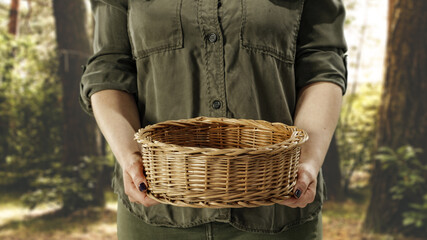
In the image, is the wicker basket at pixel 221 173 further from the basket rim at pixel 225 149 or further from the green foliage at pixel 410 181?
the green foliage at pixel 410 181

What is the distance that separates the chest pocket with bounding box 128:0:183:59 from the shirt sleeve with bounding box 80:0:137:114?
0.05 meters

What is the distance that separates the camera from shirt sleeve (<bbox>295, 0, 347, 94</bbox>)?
1.14m

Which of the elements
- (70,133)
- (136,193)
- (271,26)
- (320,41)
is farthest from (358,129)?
(136,193)

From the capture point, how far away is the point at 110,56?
3.88ft

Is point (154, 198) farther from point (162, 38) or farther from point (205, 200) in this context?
point (162, 38)

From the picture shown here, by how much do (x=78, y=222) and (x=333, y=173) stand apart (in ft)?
6.89

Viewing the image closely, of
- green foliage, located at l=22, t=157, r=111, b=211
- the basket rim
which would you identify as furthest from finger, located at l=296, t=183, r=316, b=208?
green foliage, located at l=22, t=157, r=111, b=211

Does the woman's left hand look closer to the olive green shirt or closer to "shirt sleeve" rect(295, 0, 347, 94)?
the olive green shirt

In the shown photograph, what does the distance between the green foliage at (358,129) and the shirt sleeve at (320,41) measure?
8.52ft

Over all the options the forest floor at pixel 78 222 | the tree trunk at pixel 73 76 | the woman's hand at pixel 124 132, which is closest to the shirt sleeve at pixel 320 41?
the woman's hand at pixel 124 132

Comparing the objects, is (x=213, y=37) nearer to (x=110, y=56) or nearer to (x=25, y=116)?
(x=110, y=56)

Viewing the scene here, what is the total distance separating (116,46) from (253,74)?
0.36 m

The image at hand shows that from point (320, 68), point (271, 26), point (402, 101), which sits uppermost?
point (271, 26)

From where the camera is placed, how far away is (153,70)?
1133 millimetres
